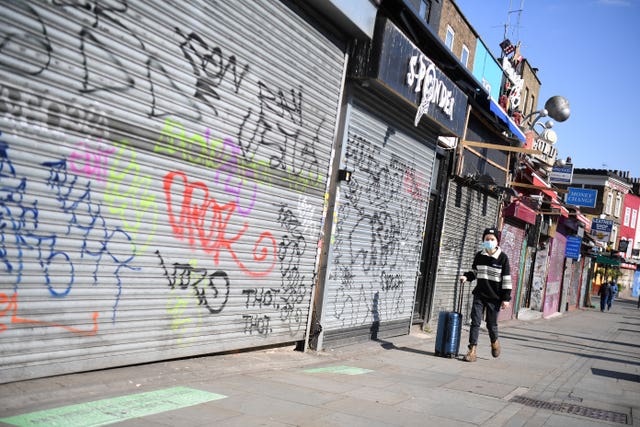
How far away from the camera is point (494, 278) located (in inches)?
381

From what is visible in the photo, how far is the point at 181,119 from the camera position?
588 centimetres

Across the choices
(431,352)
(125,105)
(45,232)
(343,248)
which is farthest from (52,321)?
(431,352)

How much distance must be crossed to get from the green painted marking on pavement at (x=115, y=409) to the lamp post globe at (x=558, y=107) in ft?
55.4

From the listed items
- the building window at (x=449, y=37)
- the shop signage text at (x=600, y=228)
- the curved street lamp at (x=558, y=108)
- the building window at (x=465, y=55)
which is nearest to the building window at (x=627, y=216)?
the shop signage text at (x=600, y=228)

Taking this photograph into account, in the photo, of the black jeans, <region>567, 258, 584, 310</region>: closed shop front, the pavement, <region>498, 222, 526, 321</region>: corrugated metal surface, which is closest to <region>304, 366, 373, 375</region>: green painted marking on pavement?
the pavement

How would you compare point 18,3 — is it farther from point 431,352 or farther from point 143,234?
point 431,352

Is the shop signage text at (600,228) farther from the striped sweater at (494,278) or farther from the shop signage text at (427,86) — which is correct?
the striped sweater at (494,278)

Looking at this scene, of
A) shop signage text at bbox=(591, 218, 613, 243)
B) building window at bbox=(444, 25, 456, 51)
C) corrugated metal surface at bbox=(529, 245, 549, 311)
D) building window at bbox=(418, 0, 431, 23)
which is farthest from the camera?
shop signage text at bbox=(591, 218, 613, 243)

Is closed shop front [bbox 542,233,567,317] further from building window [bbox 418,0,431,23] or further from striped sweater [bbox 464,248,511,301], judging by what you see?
striped sweater [bbox 464,248,511,301]

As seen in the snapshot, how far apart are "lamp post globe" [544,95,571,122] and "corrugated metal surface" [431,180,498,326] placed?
450 centimetres

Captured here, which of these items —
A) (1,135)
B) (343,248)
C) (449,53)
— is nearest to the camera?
(1,135)

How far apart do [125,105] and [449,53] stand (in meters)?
7.40

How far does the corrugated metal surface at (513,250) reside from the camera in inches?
771

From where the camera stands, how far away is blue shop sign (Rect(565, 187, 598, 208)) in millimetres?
Answer: 28984
